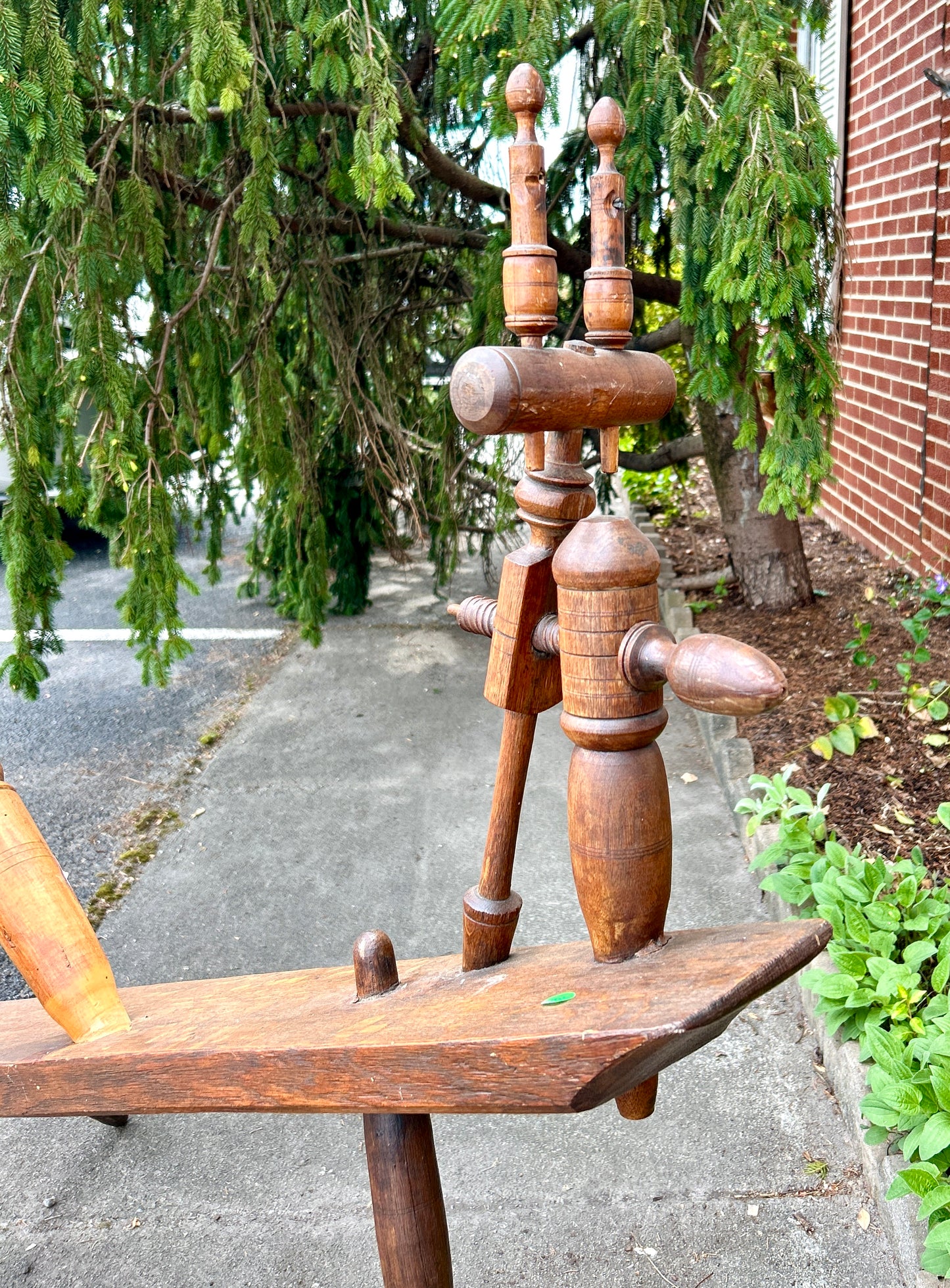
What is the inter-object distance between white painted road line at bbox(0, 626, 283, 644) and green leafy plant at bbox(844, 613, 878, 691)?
3.34m

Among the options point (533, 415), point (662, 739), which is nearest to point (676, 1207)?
point (533, 415)

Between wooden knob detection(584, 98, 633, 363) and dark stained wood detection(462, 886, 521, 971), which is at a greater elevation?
wooden knob detection(584, 98, 633, 363)

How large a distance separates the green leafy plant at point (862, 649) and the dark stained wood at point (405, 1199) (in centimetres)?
299

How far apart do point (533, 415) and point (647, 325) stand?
5.10 meters

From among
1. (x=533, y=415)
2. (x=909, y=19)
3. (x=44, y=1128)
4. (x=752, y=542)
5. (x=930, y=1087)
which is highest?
(x=909, y=19)

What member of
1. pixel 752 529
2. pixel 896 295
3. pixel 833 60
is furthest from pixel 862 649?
pixel 833 60

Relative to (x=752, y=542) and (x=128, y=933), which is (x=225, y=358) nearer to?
(x=128, y=933)

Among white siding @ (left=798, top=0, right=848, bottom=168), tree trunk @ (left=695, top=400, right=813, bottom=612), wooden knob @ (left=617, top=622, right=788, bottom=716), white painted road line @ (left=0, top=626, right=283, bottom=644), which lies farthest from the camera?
white painted road line @ (left=0, top=626, right=283, bottom=644)

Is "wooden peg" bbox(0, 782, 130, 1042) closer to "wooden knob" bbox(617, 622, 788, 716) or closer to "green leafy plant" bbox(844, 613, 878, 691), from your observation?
"wooden knob" bbox(617, 622, 788, 716)

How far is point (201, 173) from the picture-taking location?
4.33 metres

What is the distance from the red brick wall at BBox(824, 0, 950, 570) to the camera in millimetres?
4582

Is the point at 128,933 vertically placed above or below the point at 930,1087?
below

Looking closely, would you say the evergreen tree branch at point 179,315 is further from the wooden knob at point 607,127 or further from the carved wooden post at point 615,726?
the carved wooden post at point 615,726

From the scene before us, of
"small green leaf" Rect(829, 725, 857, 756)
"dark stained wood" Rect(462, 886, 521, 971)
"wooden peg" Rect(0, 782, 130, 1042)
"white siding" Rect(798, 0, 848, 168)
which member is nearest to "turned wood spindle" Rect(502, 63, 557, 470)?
"dark stained wood" Rect(462, 886, 521, 971)
